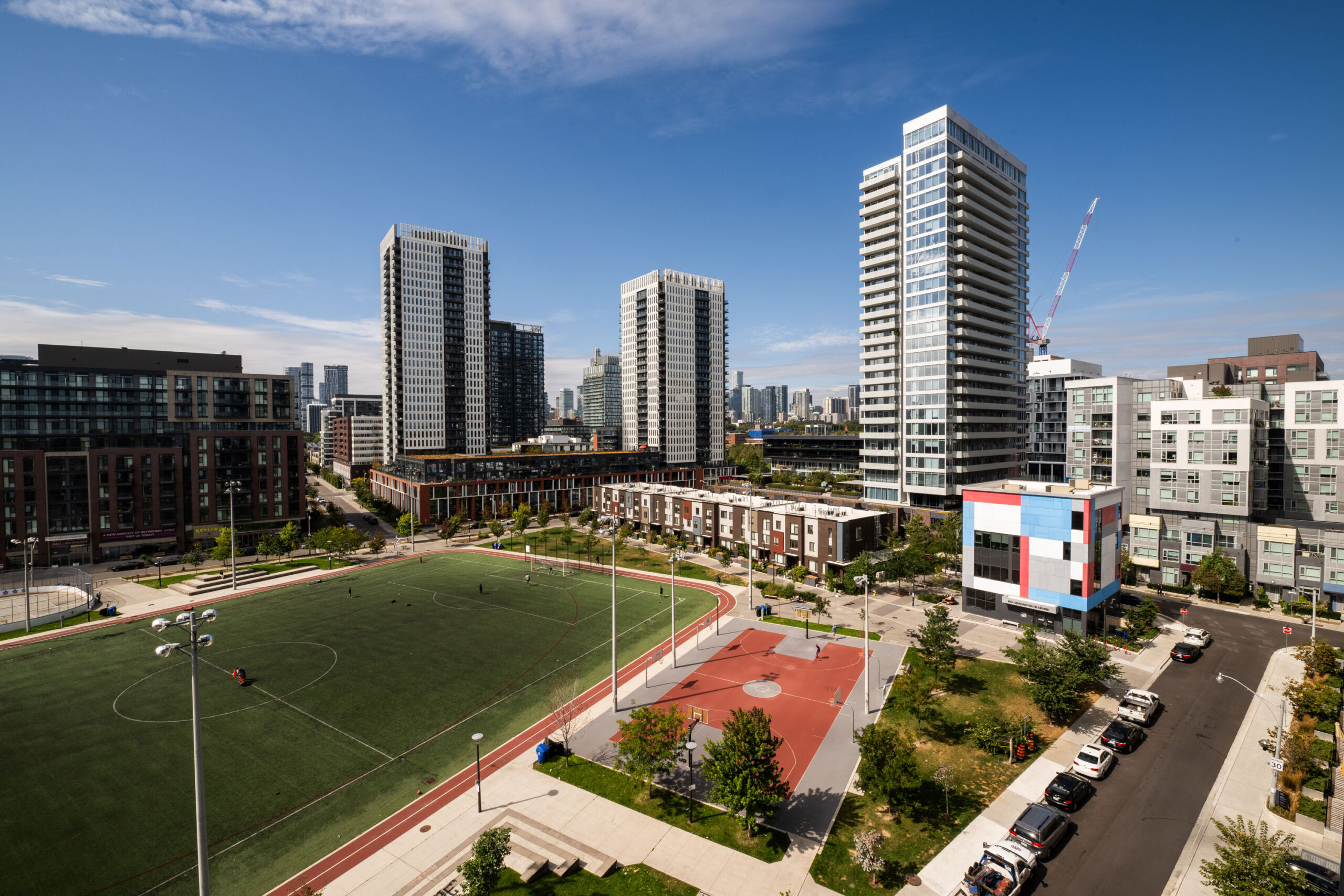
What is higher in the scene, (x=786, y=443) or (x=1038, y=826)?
(x=786, y=443)

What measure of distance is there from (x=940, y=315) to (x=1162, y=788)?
8044 cm

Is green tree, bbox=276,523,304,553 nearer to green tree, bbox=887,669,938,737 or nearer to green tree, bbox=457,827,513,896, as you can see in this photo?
green tree, bbox=457,827,513,896

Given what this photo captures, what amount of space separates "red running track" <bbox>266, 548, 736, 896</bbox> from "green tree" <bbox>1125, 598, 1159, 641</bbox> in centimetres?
4309

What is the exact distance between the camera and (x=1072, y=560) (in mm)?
49875

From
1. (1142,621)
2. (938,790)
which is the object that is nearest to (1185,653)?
(1142,621)

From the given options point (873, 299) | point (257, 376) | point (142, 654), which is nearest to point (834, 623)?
point (142, 654)

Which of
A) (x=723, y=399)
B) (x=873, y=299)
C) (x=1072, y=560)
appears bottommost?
(x=1072, y=560)

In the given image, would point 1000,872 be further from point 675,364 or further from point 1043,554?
point 675,364

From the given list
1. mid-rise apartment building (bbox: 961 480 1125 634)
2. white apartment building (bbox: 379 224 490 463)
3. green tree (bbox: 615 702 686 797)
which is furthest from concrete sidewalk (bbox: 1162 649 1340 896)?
white apartment building (bbox: 379 224 490 463)

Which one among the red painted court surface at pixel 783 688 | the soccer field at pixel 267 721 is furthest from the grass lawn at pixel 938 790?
the soccer field at pixel 267 721

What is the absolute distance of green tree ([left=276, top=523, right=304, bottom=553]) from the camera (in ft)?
287

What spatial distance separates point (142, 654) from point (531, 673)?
121ft

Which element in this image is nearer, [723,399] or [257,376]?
[257,376]

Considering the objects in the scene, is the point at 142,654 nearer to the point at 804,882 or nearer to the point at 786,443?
the point at 804,882
